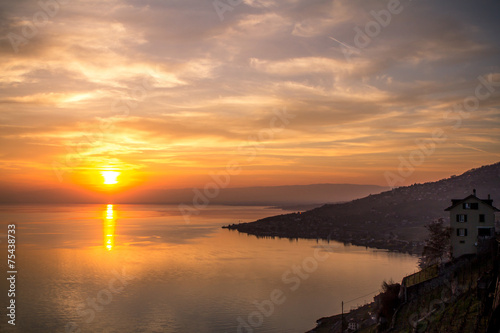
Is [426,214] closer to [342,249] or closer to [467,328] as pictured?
[342,249]

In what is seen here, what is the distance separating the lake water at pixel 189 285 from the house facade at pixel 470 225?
751 inches

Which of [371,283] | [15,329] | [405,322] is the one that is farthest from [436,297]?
[15,329]

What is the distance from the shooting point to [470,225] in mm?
37844

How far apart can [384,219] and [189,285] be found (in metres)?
111

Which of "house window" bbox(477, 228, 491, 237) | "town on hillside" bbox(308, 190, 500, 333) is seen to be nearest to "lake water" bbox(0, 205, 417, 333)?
"town on hillside" bbox(308, 190, 500, 333)

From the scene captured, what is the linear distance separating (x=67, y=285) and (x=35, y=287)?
4747 mm

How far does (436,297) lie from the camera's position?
32.5 meters

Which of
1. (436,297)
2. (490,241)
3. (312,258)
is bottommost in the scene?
(312,258)

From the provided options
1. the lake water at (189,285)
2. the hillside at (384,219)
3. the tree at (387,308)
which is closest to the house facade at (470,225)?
the tree at (387,308)

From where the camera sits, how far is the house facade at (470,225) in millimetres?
37156

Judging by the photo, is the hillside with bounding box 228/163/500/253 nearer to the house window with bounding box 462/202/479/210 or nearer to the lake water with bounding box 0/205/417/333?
the lake water with bounding box 0/205/417/333

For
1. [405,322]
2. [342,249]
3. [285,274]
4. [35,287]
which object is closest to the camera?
[405,322]

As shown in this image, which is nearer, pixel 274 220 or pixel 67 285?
pixel 67 285

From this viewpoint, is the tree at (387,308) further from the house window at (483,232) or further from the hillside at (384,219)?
the hillside at (384,219)
